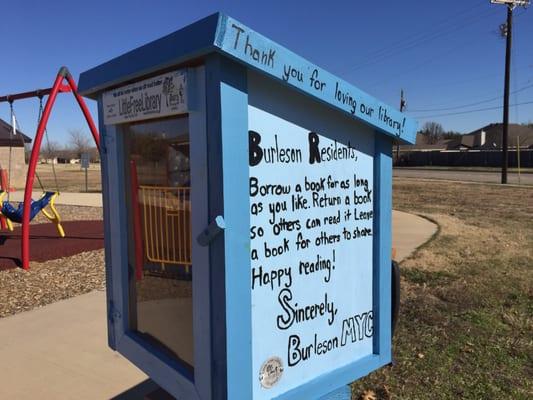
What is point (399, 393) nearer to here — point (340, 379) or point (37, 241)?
point (340, 379)

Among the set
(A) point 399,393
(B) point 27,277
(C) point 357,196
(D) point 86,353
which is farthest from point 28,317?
(C) point 357,196

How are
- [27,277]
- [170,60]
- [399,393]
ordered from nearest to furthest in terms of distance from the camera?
[170,60] < [399,393] < [27,277]

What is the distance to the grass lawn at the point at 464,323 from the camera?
287 centimetres

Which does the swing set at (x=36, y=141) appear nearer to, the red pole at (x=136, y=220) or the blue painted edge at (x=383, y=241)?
the red pole at (x=136, y=220)

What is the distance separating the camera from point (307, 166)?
1.70 m

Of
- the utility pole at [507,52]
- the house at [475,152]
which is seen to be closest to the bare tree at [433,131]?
the house at [475,152]

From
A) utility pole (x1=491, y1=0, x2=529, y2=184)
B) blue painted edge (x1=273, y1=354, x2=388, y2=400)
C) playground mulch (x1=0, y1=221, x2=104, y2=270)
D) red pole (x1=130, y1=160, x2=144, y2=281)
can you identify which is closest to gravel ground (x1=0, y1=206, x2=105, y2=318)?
playground mulch (x1=0, y1=221, x2=104, y2=270)

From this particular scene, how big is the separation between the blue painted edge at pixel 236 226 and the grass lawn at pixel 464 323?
159 cm

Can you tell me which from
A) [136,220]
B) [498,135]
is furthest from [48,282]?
[498,135]

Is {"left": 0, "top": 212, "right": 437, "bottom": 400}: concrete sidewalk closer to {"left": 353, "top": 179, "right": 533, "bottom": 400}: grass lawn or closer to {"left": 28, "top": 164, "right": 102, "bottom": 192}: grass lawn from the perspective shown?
{"left": 353, "top": 179, "right": 533, "bottom": 400}: grass lawn

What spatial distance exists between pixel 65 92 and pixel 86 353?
180 inches

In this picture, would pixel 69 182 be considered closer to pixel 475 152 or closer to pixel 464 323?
pixel 464 323

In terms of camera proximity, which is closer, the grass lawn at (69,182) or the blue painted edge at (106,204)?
the blue painted edge at (106,204)

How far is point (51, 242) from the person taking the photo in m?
7.30
